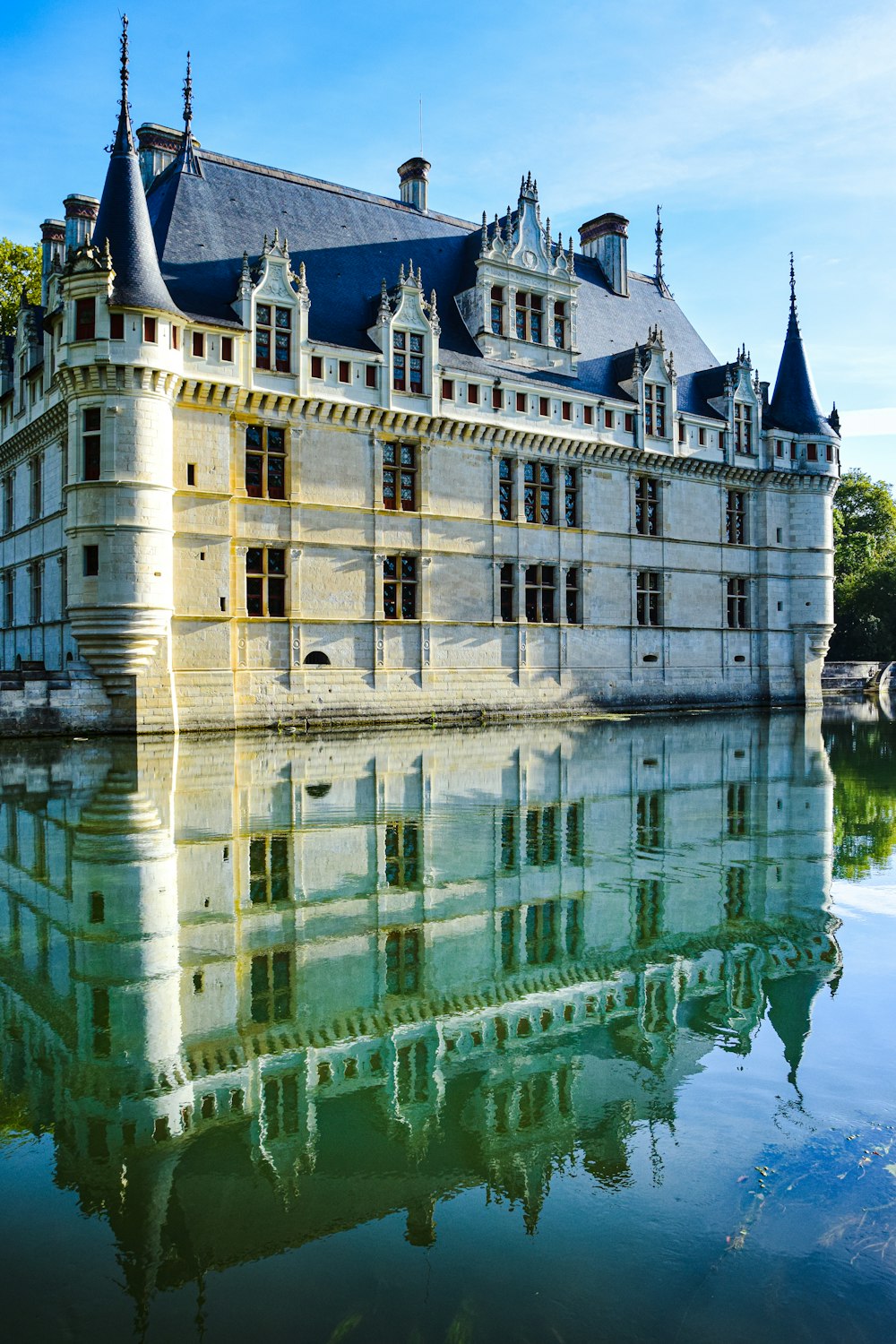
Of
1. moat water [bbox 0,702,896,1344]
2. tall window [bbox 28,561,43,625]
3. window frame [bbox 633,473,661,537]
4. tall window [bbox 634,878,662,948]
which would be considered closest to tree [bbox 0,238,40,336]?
tall window [bbox 28,561,43,625]

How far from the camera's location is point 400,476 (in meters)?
29.4

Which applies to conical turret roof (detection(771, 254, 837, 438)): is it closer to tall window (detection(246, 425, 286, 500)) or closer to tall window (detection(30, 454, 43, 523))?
tall window (detection(246, 425, 286, 500))

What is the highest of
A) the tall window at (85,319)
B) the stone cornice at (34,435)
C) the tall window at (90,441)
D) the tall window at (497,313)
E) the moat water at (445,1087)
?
the tall window at (497,313)

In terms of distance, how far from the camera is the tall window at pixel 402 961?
6.52m

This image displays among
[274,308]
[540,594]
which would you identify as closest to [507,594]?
[540,594]

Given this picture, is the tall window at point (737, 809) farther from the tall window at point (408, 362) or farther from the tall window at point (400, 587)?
the tall window at point (408, 362)

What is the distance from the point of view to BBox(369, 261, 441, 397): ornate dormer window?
1127 inches

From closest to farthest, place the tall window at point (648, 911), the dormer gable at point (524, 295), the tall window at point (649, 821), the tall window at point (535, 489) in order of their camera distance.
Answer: the tall window at point (648, 911), the tall window at point (649, 821), the dormer gable at point (524, 295), the tall window at point (535, 489)

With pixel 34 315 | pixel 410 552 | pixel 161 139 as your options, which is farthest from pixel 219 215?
pixel 410 552

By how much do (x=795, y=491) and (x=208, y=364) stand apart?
2472 cm

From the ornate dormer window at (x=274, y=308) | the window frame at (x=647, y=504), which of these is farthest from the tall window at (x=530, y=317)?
the ornate dormer window at (x=274, y=308)

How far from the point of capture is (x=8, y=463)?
33.1 meters

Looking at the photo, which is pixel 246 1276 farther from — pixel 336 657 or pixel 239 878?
pixel 336 657

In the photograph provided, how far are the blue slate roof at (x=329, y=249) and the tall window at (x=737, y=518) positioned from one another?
22.5 ft
